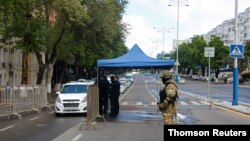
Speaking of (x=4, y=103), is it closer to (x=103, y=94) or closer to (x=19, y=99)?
(x=19, y=99)

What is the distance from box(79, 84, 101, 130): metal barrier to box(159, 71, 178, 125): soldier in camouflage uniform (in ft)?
26.5

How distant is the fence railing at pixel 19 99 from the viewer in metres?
24.3

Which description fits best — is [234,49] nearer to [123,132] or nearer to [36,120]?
[36,120]

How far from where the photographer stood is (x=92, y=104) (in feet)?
63.6

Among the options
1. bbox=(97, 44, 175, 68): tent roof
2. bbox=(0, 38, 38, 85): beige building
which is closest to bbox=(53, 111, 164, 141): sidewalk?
bbox=(97, 44, 175, 68): tent roof

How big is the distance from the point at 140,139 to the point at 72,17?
24295 mm

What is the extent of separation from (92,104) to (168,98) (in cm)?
971

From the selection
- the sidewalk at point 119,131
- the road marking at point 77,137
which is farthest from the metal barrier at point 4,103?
the road marking at point 77,137

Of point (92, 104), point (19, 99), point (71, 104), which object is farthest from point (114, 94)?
point (19, 99)

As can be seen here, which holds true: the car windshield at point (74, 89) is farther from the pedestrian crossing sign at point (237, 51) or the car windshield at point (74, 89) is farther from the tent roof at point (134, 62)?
the pedestrian crossing sign at point (237, 51)

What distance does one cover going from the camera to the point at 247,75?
109 m

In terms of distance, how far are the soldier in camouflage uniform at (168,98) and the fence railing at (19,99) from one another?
15192mm

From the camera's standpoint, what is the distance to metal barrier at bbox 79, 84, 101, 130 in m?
18.3

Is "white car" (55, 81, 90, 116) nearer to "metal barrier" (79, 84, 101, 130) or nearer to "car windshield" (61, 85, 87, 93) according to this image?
"car windshield" (61, 85, 87, 93)
